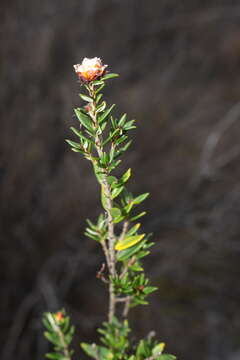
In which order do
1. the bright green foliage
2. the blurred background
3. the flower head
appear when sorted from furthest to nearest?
the blurred background, the bright green foliage, the flower head

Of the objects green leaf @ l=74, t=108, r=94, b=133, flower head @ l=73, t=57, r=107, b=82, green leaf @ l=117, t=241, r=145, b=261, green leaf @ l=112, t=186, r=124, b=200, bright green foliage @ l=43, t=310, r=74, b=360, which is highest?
flower head @ l=73, t=57, r=107, b=82

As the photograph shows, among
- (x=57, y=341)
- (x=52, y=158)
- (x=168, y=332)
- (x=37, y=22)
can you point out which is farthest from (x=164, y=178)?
(x=57, y=341)

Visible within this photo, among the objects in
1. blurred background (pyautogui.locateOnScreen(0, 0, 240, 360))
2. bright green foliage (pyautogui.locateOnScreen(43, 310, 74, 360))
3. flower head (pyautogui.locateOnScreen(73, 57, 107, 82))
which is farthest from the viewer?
blurred background (pyautogui.locateOnScreen(0, 0, 240, 360))

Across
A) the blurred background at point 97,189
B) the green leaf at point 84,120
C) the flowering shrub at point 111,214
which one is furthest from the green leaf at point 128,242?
the blurred background at point 97,189

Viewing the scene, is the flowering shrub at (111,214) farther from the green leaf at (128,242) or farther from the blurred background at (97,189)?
the blurred background at (97,189)

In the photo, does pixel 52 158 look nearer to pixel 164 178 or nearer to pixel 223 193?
pixel 164 178

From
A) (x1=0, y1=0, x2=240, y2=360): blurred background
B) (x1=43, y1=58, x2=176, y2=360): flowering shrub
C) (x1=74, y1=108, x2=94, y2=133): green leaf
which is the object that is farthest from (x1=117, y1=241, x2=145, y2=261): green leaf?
(x1=0, y1=0, x2=240, y2=360): blurred background

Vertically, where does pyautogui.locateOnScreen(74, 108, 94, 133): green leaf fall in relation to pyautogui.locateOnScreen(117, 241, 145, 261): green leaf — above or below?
above

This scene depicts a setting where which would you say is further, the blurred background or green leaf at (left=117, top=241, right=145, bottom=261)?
the blurred background

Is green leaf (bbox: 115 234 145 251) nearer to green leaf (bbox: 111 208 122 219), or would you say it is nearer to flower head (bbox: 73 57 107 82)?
green leaf (bbox: 111 208 122 219)
